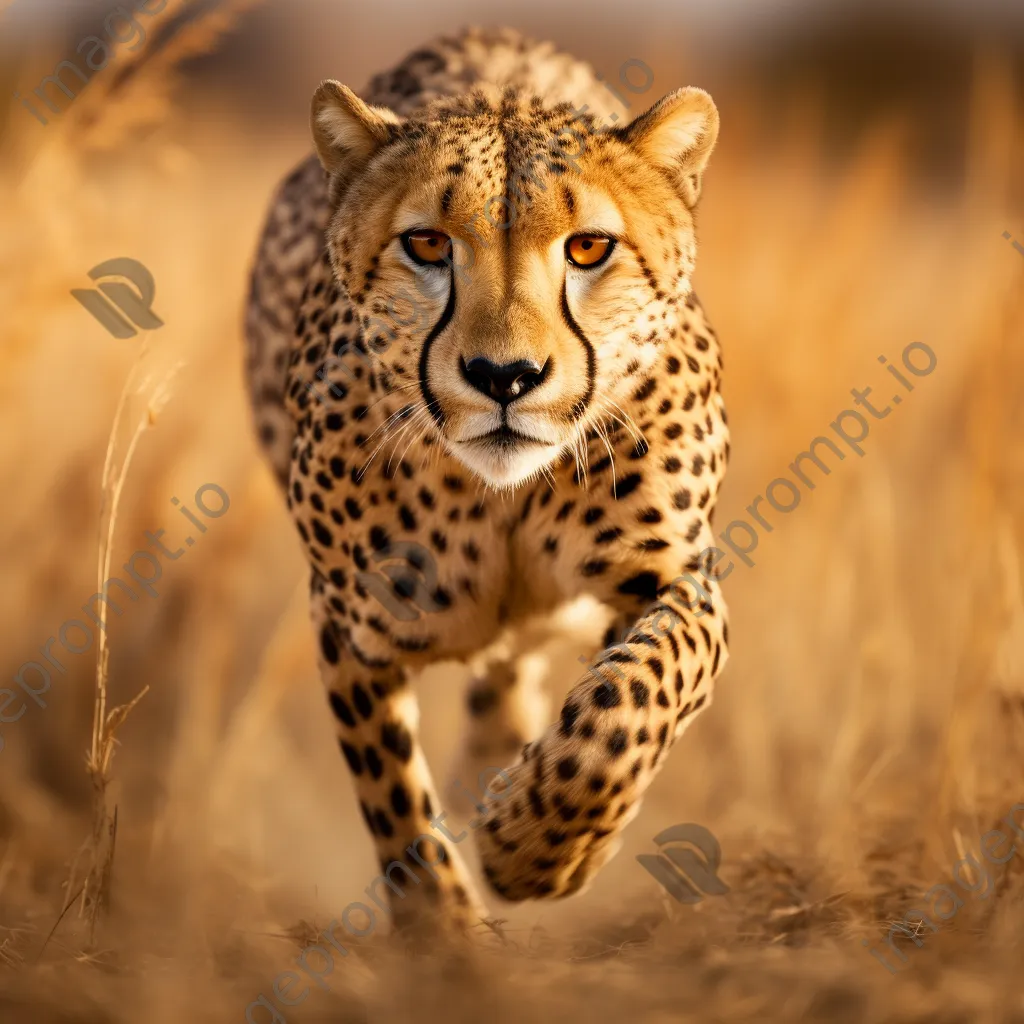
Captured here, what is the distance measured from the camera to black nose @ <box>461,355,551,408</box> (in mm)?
1702

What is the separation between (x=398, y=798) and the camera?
2.27 meters

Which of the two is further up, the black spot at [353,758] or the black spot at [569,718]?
the black spot at [569,718]

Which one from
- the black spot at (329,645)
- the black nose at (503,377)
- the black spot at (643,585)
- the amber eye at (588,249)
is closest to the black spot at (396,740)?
the black spot at (329,645)

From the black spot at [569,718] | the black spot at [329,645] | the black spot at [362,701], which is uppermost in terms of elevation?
the black spot at [569,718]

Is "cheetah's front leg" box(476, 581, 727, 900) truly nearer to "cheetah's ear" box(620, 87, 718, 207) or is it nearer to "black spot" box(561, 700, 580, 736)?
"black spot" box(561, 700, 580, 736)

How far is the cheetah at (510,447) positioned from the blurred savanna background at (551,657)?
0.20 m

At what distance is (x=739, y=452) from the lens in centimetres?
Result: 435

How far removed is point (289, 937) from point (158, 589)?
1.82 m

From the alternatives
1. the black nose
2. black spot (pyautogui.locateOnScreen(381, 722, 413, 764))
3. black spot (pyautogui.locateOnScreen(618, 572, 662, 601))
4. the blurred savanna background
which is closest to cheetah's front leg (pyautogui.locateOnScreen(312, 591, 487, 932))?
black spot (pyautogui.locateOnScreen(381, 722, 413, 764))

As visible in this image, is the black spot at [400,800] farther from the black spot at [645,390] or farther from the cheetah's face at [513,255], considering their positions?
the black spot at [645,390]

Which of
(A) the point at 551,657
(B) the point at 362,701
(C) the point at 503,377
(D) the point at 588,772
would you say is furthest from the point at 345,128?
(A) the point at 551,657

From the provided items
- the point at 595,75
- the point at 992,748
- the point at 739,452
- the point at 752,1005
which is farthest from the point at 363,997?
the point at 739,452

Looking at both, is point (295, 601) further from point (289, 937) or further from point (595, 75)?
point (595, 75)

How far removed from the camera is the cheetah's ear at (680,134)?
1.97 m
